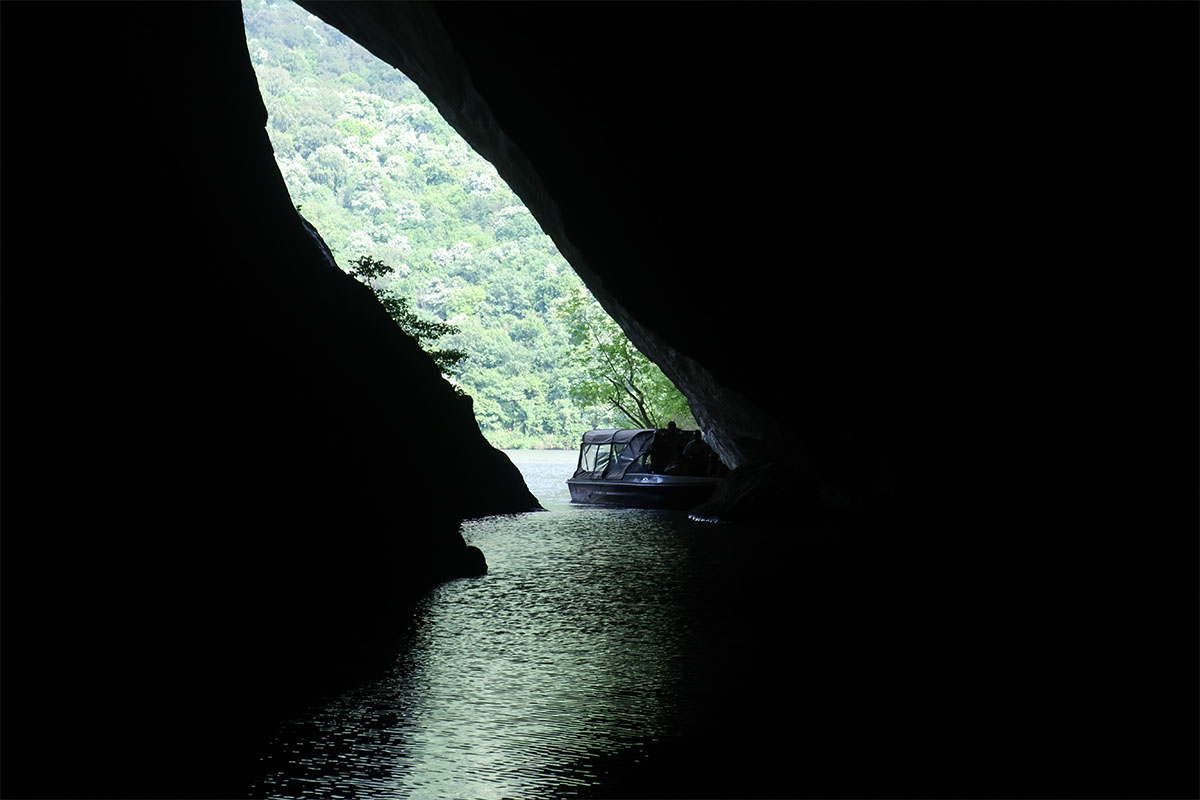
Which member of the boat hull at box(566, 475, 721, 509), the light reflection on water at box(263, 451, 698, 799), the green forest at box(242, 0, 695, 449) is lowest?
the light reflection on water at box(263, 451, 698, 799)

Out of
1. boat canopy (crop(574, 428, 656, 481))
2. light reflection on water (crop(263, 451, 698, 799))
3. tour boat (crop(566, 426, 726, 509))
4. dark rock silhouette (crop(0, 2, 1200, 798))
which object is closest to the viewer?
light reflection on water (crop(263, 451, 698, 799))

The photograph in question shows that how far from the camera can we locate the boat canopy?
26.6 metres

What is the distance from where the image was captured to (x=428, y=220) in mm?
103812

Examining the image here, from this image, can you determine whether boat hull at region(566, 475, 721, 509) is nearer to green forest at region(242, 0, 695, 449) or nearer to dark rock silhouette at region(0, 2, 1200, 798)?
dark rock silhouette at region(0, 2, 1200, 798)

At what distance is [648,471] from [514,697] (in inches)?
854

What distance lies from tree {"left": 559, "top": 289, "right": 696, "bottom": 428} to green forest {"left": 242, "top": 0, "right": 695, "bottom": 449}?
23.9 metres

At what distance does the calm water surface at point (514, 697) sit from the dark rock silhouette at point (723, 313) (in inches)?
13.1

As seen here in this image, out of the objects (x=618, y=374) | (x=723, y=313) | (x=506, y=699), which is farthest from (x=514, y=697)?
(x=618, y=374)

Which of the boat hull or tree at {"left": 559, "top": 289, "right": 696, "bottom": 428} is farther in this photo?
tree at {"left": 559, "top": 289, "right": 696, "bottom": 428}

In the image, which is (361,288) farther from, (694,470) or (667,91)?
(694,470)

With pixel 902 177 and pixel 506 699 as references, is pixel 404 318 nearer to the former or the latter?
pixel 902 177

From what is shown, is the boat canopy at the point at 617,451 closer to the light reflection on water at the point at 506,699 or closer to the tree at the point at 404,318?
the tree at the point at 404,318

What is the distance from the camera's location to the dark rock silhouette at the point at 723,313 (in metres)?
4.74

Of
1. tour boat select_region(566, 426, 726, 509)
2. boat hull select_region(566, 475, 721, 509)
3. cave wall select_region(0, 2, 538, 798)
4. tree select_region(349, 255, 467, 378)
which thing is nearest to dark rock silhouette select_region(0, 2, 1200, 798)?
cave wall select_region(0, 2, 538, 798)
